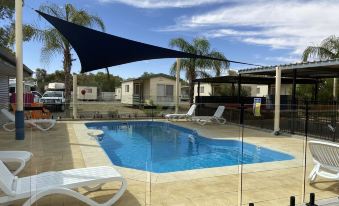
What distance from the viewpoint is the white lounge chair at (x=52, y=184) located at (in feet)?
11.4

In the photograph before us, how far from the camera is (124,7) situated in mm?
9375

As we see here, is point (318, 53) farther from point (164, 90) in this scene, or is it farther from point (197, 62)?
point (164, 90)

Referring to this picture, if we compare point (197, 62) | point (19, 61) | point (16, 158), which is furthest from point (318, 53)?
point (16, 158)

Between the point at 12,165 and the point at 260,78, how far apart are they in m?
15.3

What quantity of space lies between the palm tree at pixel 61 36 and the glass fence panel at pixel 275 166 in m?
11.2

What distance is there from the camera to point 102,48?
16.8ft

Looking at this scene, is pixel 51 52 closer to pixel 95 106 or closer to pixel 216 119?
pixel 95 106

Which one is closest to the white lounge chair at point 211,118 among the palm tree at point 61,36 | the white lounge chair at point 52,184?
the palm tree at point 61,36

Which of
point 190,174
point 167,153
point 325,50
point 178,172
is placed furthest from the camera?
point 325,50

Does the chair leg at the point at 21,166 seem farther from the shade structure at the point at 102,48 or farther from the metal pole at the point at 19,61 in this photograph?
the metal pole at the point at 19,61

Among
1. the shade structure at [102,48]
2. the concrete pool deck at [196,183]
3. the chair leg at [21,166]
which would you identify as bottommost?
the concrete pool deck at [196,183]

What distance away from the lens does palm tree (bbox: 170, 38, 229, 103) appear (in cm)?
2106

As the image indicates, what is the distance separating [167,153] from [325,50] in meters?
16.7

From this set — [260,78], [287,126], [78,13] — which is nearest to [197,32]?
[260,78]
